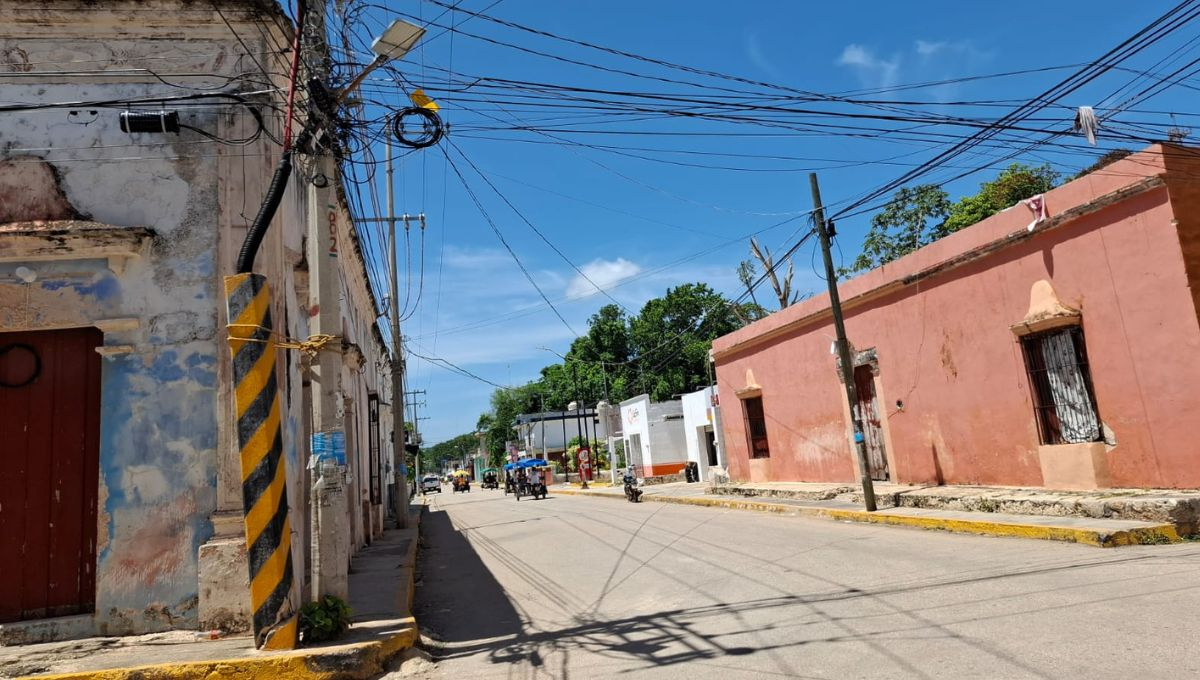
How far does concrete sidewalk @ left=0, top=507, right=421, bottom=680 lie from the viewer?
504 cm

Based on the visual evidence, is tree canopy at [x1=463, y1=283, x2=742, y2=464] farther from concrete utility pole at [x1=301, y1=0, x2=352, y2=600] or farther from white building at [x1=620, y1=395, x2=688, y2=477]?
concrete utility pole at [x1=301, y1=0, x2=352, y2=600]

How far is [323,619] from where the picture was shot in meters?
5.71

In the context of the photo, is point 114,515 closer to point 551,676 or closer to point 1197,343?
point 551,676

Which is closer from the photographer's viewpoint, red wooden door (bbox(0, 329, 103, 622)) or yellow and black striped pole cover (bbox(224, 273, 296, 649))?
yellow and black striped pole cover (bbox(224, 273, 296, 649))

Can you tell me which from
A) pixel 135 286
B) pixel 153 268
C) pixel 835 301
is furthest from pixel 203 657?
pixel 835 301

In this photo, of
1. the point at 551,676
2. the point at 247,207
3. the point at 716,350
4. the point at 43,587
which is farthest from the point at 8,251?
the point at 716,350

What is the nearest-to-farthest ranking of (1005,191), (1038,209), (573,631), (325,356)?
(325,356) < (573,631) < (1038,209) < (1005,191)

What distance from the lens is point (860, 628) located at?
5.38m

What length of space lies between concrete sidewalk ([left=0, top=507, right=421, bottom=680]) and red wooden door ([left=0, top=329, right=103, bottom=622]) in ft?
1.51

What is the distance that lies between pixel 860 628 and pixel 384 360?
24.6m

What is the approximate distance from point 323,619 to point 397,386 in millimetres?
15191

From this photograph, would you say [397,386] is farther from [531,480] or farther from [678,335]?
[678,335]

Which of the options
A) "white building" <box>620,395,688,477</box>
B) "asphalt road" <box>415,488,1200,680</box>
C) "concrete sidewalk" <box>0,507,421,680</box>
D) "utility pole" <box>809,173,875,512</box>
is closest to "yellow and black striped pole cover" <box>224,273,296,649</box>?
"concrete sidewalk" <box>0,507,421,680</box>

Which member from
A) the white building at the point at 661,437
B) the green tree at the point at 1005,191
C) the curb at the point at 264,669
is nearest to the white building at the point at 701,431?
the white building at the point at 661,437
